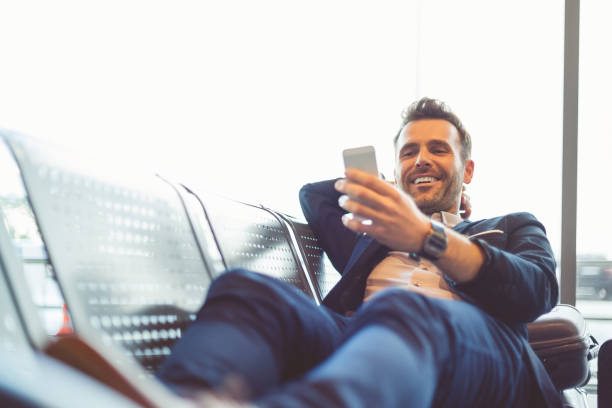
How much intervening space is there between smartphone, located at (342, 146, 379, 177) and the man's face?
0.58 metres

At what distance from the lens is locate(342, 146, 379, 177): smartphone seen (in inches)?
42.7

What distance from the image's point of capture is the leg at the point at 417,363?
21.2 inches

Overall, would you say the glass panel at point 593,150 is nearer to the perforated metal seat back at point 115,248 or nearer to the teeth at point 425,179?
the teeth at point 425,179

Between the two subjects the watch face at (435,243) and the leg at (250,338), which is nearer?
the leg at (250,338)

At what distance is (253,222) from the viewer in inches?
63.0

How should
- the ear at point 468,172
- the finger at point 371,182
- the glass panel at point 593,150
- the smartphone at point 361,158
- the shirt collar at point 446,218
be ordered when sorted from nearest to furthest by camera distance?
the finger at point 371,182 < the smartphone at point 361,158 < the shirt collar at point 446,218 < the ear at point 468,172 < the glass panel at point 593,150

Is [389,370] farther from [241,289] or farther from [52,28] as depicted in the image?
[52,28]

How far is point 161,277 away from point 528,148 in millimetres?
2407

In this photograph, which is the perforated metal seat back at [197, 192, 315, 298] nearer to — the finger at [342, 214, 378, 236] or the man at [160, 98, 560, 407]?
the man at [160, 98, 560, 407]

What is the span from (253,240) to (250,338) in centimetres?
87

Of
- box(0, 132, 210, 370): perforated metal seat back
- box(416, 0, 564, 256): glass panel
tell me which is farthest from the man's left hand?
box(416, 0, 564, 256): glass panel

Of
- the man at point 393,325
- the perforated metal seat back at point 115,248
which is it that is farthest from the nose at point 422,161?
the perforated metal seat back at point 115,248

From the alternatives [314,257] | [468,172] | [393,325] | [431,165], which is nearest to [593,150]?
[468,172]

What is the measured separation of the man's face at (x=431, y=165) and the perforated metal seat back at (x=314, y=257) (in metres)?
0.42
